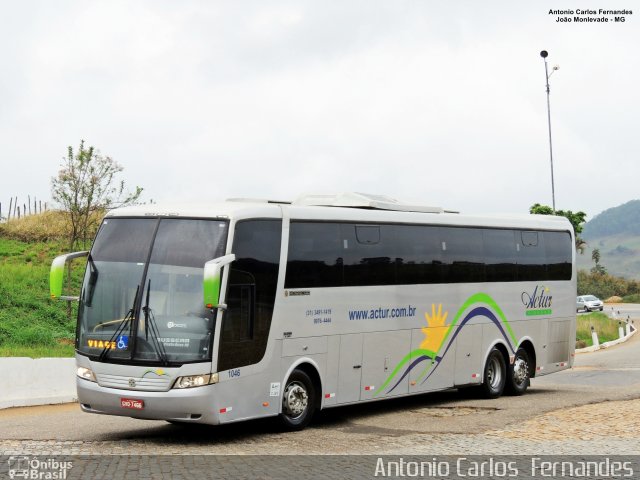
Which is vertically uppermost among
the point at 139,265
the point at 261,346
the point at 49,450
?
→ the point at 139,265

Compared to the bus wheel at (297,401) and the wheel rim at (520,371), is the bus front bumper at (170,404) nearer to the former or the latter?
the bus wheel at (297,401)

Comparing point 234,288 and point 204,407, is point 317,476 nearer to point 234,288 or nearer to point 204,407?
point 204,407

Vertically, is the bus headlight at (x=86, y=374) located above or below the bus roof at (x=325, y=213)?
below

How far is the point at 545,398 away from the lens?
21.6 m

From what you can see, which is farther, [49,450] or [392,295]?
[392,295]

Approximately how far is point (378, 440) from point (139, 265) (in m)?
4.14

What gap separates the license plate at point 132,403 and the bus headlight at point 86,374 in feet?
2.23

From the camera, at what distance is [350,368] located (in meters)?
17.4

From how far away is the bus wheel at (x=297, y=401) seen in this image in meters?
15.9

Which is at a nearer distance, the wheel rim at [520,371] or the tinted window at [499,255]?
the tinted window at [499,255]

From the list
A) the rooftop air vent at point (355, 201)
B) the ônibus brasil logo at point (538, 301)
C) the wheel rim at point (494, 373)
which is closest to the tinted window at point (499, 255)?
the ônibus brasil logo at point (538, 301)

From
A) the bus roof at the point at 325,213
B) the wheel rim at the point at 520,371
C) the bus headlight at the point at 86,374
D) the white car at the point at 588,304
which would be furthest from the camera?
the white car at the point at 588,304

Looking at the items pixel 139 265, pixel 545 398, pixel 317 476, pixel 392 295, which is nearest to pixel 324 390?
pixel 392 295
